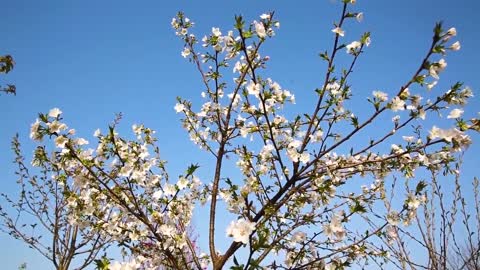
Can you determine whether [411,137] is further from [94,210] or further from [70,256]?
[70,256]

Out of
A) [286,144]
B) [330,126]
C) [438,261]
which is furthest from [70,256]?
[438,261]

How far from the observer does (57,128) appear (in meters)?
2.88

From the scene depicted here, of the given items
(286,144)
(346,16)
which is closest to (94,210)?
(286,144)

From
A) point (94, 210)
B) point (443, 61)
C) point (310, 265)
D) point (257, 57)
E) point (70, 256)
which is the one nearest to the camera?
point (443, 61)

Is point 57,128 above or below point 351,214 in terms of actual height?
above

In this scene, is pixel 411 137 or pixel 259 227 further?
pixel 411 137

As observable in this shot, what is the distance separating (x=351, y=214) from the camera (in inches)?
124

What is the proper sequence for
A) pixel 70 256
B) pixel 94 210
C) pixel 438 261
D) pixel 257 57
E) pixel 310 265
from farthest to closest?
pixel 70 256 < pixel 257 57 < pixel 438 261 < pixel 94 210 < pixel 310 265

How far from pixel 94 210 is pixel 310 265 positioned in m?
1.97

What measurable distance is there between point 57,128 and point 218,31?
187cm

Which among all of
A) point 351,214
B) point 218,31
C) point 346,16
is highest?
point 218,31

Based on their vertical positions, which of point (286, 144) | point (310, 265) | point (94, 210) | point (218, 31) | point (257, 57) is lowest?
point (310, 265)

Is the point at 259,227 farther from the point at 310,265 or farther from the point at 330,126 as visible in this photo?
the point at 330,126

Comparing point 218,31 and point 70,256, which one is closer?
point 218,31
